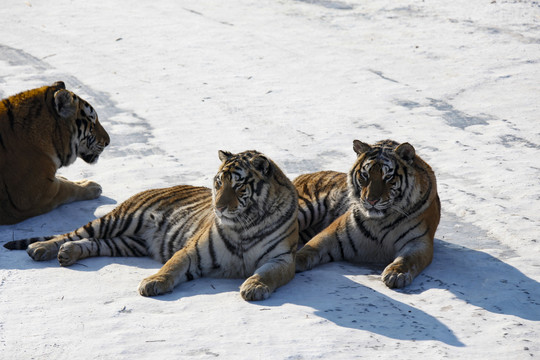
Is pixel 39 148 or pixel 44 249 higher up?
pixel 39 148

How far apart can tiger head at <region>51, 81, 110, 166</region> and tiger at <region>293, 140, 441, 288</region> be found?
2.06 meters

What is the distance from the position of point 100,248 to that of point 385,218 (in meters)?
1.82

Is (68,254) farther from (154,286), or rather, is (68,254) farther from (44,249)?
(154,286)

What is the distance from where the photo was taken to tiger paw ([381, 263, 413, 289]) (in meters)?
4.92

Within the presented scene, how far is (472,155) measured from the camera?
285 inches

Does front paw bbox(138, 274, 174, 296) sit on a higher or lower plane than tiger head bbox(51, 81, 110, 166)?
lower

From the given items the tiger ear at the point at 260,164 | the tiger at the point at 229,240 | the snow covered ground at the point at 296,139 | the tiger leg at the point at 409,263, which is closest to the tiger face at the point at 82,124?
the snow covered ground at the point at 296,139

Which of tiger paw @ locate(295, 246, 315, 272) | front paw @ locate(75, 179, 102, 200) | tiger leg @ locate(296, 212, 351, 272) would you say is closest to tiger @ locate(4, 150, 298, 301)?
tiger paw @ locate(295, 246, 315, 272)

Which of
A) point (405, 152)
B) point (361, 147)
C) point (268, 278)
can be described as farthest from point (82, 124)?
point (405, 152)

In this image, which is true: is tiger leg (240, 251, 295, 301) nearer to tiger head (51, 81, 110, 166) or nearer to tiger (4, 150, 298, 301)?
tiger (4, 150, 298, 301)

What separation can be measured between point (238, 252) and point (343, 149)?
278 cm

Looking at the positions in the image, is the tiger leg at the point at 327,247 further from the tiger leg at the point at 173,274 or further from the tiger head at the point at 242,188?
the tiger leg at the point at 173,274

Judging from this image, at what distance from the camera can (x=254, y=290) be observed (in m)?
4.63

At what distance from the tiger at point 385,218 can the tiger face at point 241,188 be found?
0.53 m
